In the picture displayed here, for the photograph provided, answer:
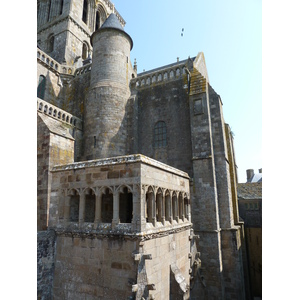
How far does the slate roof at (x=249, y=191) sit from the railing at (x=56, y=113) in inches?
609

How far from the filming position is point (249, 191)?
2139cm

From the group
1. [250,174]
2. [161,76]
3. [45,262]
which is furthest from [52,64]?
[250,174]

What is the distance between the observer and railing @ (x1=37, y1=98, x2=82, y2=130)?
12.1 m

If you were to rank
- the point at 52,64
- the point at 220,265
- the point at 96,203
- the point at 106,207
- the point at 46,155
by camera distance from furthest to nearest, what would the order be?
1. the point at 52,64
2. the point at 220,265
3. the point at 106,207
4. the point at 46,155
5. the point at 96,203

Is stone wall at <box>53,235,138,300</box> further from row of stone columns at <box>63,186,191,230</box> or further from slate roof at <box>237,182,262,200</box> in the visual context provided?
slate roof at <box>237,182,262,200</box>

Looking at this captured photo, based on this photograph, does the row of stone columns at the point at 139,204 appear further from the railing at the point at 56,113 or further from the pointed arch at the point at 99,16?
the pointed arch at the point at 99,16

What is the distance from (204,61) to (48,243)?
16.1 meters

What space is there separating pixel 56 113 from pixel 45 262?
850 centimetres

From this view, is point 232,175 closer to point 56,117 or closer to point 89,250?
point 89,250

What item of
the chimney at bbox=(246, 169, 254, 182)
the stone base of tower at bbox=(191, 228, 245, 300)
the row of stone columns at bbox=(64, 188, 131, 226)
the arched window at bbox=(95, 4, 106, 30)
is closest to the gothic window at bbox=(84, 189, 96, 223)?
the row of stone columns at bbox=(64, 188, 131, 226)

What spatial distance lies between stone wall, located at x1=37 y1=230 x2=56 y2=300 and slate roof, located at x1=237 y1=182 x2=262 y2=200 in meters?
17.6

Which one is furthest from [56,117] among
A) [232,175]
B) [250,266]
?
[250,266]

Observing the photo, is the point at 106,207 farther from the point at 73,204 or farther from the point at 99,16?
the point at 99,16
